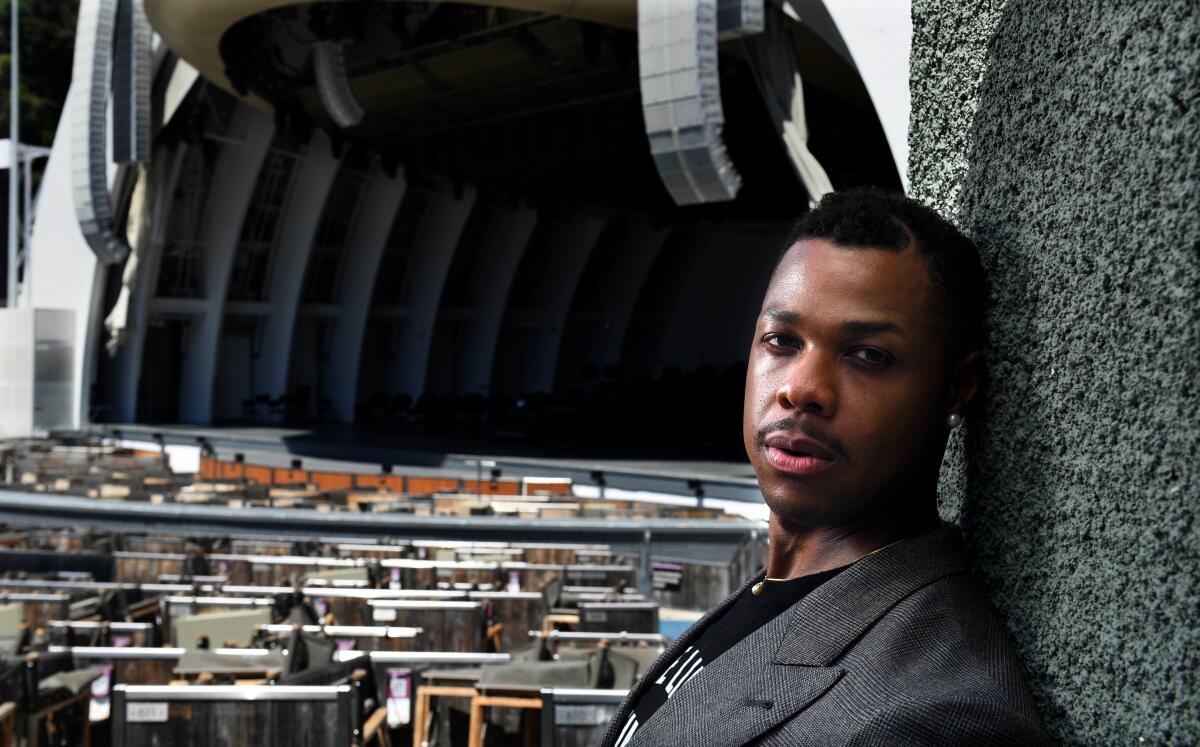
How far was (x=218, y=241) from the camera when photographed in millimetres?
42031

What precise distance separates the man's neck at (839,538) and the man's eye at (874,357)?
22 cm

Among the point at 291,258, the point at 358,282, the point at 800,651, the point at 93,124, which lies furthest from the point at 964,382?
the point at 358,282

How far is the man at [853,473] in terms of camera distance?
1.45m

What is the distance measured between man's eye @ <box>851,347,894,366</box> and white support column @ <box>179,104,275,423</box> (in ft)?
135

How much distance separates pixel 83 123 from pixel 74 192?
1789 mm

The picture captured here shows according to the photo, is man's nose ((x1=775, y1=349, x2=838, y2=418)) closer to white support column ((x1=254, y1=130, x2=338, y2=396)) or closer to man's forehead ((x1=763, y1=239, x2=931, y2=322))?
man's forehead ((x1=763, y1=239, x2=931, y2=322))

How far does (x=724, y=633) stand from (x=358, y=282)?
148ft

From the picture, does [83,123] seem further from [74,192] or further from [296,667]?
[296,667]

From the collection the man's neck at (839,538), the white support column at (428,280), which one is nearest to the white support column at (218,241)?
the white support column at (428,280)

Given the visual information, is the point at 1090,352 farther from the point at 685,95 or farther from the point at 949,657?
the point at 685,95

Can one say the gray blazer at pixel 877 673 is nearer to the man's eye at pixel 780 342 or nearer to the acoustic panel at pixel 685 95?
the man's eye at pixel 780 342

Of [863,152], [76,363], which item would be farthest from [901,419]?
[76,363]

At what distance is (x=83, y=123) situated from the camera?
103ft

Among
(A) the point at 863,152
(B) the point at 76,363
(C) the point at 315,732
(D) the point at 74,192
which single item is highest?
(A) the point at 863,152
